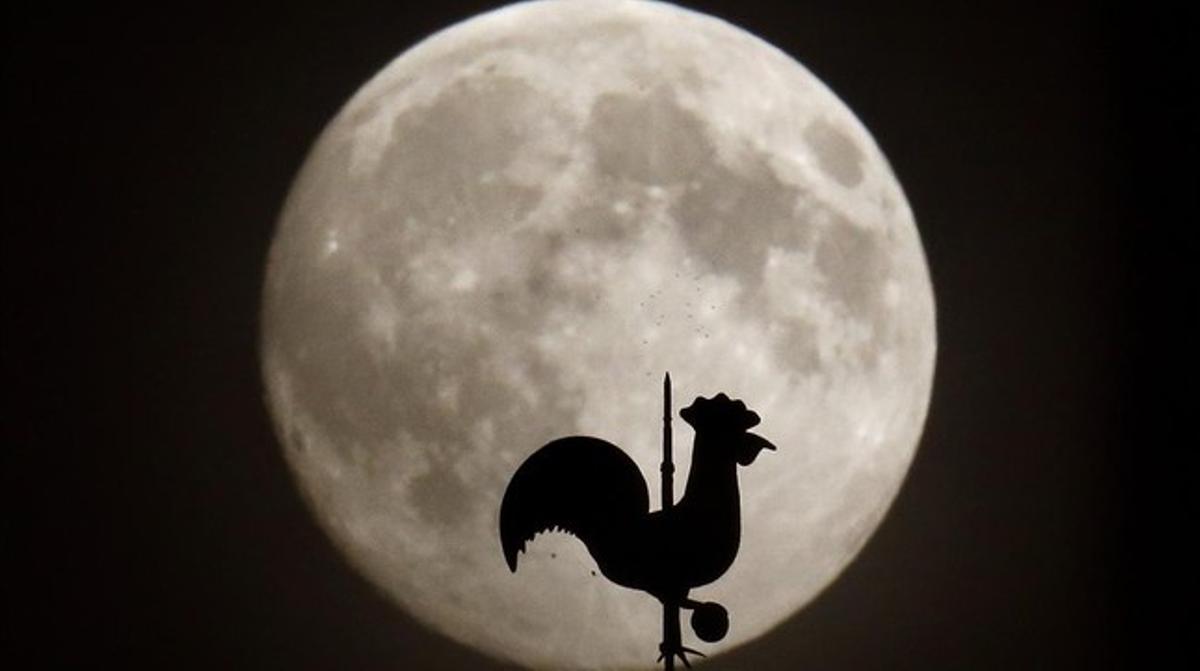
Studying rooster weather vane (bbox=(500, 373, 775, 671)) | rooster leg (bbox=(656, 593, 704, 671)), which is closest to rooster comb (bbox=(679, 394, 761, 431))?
rooster weather vane (bbox=(500, 373, 775, 671))

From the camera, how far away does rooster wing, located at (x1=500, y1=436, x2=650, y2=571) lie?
1.24 meters

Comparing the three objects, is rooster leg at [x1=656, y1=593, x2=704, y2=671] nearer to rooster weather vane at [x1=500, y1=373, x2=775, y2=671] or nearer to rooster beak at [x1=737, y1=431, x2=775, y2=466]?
rooster weather vane at [x1=500, y1=373, x2=775, y2=671]

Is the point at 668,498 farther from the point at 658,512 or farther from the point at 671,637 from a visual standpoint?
the point at 671,637

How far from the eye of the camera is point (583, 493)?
125 cm

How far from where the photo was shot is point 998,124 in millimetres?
2113

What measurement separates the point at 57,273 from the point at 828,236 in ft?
3.32

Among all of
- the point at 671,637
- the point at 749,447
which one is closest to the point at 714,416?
the point at 749,447

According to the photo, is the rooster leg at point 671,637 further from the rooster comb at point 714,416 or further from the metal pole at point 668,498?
the rooster comb at point 714,416

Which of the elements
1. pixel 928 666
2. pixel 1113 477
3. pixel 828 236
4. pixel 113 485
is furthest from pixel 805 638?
pixel 113 485

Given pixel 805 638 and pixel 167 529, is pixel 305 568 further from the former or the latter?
pixel 805 638

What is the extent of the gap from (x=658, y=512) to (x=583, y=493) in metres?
0.06

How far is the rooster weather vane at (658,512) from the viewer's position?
1.24 m

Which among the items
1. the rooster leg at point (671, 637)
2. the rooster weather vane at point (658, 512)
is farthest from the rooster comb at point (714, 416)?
the rooster leg at point (671, 637)

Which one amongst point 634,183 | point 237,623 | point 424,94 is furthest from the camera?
point 237,623
